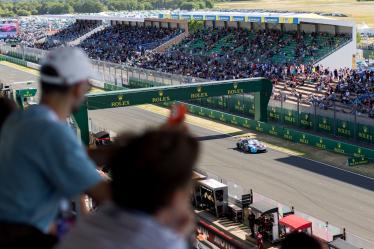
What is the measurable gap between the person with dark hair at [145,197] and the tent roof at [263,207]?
20.5 m

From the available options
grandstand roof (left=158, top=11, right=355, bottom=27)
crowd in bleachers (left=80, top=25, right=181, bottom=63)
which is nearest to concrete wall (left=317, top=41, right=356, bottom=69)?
grandstand roof (left=158, top=11, right=355, bottom=27)

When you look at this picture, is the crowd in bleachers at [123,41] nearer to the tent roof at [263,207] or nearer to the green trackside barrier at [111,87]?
the green trackside barrier at [111,87]

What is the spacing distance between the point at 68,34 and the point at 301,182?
8859cm

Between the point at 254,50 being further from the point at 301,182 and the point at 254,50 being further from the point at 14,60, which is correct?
the point at 14,60

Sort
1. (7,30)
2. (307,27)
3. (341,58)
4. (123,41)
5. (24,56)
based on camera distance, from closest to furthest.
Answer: (341,58), (307,27), (123,41), (24,56), (7,30)

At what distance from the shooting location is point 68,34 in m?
114

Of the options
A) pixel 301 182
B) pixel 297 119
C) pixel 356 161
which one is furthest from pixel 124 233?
pixel 297 119

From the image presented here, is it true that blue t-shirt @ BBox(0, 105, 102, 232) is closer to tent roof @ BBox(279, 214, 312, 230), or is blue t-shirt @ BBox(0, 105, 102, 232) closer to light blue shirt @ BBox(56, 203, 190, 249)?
light blue shirt @ BBox(56, 203, 190, 249)

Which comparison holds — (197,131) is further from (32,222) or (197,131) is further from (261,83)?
(32,222)

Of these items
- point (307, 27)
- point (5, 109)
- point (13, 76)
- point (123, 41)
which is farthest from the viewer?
point (123, 41)

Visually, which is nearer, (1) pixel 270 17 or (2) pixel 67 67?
(2) pixel 67 67

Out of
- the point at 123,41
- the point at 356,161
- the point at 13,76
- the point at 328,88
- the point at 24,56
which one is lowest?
the point at 13,76

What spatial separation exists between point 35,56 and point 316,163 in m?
68.0

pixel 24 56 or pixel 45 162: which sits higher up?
pixel 45 162
